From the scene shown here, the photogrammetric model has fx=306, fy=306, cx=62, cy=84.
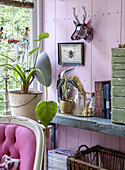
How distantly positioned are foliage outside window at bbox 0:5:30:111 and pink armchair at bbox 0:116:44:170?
0.99 metres

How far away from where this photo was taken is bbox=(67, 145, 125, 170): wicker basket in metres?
2.67

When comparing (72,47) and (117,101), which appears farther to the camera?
(72,47)

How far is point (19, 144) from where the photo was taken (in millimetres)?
2168

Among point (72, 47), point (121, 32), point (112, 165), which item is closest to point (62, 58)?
point (72, 47)

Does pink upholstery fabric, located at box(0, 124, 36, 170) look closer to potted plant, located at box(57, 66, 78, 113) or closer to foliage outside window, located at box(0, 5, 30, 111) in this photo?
potted plant, located at box(57, 66, 78, 113)

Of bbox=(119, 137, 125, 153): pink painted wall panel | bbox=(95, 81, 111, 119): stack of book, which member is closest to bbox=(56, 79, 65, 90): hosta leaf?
bbox=(95, 81, 111, 119): stack of book

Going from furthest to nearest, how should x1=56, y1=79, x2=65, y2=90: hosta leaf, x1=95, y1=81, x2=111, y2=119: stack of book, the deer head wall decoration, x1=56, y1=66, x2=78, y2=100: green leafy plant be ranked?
1. x1=56, y1=79, x2=65, y2=90: hosta leaf
2. x1=56, y1=66, x2=78, y2=100: green leafy plant
3. the deer head wall decoration
4. x1=95, y1=81, x2=111, y2=119: stack of book

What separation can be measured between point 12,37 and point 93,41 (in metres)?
0.89

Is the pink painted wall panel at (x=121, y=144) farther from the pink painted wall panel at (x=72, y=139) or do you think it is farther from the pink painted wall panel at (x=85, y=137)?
the pink painted wall panel at (x=72, y=139)

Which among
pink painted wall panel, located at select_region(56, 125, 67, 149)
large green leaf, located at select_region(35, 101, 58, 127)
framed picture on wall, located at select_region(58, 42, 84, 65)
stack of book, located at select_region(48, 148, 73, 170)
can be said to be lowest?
stack of book, located at select_region(48, 148, 73, 170)

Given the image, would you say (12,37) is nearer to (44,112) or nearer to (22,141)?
(44,112)

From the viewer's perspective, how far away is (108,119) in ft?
9.10

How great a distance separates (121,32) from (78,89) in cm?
69

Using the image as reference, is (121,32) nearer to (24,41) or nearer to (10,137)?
(24,41)
